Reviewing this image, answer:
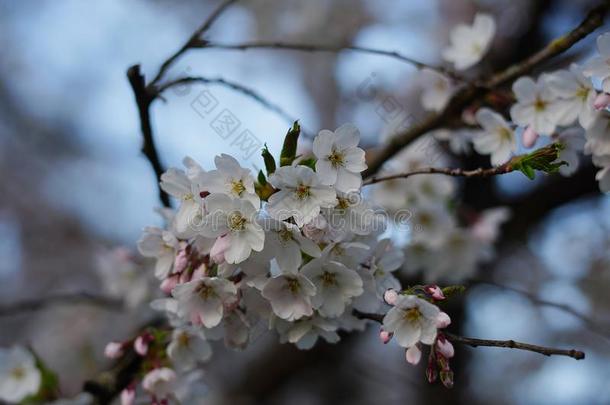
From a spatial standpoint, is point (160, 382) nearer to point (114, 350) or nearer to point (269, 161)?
point (114, 350)

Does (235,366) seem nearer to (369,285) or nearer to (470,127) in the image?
(470,127)

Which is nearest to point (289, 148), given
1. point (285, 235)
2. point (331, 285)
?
point (285, 235)

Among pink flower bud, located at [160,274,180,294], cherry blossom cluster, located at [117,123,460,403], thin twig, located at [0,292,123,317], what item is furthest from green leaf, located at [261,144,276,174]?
thin twig, located at [0,292,123,317]

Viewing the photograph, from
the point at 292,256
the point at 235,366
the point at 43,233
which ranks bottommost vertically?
the point at 235,366

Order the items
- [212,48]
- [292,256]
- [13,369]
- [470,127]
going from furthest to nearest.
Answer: [470,127] → [13,369] → [212,48] → [292,256]

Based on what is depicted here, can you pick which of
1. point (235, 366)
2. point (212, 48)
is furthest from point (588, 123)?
point (235, 366)

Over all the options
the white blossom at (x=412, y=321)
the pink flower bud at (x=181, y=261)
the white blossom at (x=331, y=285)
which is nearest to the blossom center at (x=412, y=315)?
the white blossom at (x=412, y=321)
